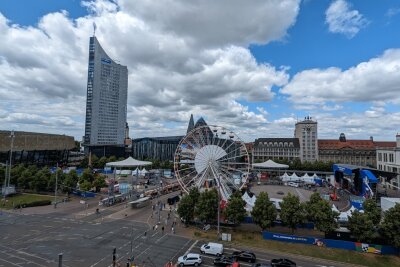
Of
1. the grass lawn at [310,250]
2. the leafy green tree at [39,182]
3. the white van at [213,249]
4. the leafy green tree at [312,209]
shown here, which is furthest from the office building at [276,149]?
the white van at [213,249]

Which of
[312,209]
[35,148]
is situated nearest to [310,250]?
[312,209]

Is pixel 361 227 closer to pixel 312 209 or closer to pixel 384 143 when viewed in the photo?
pixel 312 209

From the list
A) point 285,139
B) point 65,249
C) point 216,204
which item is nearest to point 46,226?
point 65,249

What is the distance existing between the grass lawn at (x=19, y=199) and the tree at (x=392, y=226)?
7469cm

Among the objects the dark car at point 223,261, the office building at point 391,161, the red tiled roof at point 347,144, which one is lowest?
the dark car at point 223,261

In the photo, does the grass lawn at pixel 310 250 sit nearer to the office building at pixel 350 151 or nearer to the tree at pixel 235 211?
the tree at pixel 235 211

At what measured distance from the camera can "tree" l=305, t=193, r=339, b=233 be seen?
140ft

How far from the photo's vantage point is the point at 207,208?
1937 inches

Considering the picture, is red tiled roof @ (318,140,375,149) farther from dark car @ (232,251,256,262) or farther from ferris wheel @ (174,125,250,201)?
dark car @ (232,251,256,262)

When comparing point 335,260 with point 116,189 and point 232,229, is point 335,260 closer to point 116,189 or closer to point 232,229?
point 232,229

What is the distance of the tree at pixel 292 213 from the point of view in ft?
147

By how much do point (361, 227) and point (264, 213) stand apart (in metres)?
14.1

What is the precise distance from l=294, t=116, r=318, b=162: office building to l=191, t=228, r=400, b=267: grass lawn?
137m

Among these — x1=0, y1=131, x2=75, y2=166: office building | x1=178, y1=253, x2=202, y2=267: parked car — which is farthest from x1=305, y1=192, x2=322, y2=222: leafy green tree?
x1=0, y1=131, x2=75, y2=166: office building
